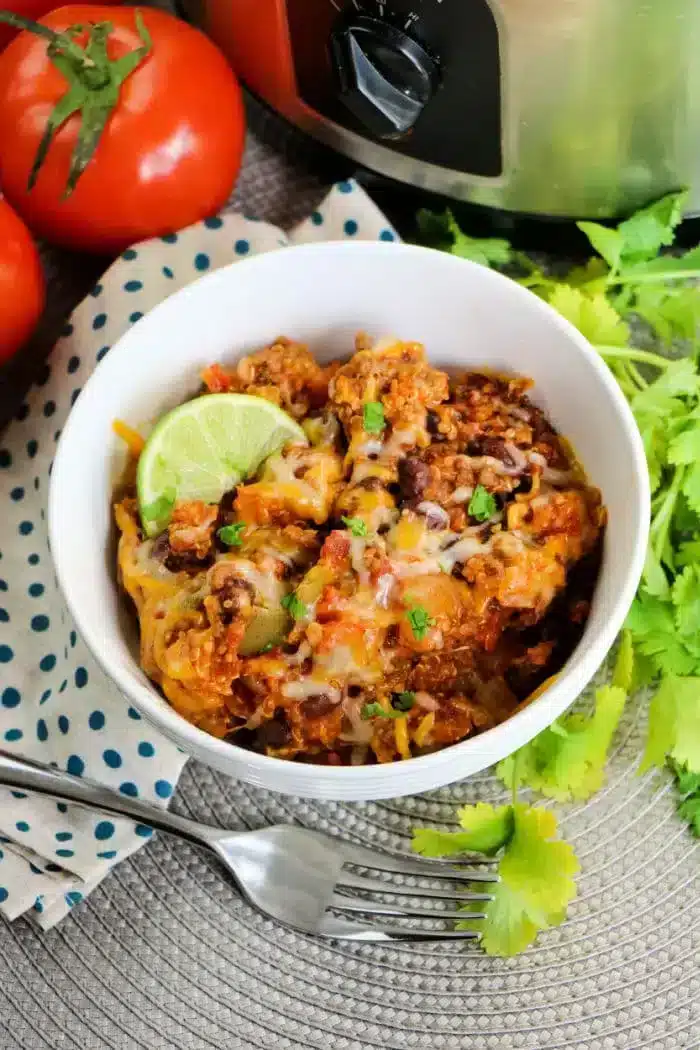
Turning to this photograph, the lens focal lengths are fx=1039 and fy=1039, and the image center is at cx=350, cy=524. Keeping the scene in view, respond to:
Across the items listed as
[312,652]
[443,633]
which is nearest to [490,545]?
[443,633]

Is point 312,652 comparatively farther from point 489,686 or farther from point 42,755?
point 42,755

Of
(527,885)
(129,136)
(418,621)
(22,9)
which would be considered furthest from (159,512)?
(22,9)

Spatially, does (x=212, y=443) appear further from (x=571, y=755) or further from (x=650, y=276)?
(x=650, y=276)

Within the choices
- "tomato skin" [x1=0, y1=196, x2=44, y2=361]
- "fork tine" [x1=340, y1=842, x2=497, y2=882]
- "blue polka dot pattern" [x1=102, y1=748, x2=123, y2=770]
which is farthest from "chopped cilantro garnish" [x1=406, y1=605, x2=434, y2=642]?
"tomato skin" [x1=0, y1=196, x2=44, y2=361]

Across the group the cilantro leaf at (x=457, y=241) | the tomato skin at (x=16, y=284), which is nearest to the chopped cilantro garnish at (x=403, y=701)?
the cilantro leaf at (x=457, y=241)

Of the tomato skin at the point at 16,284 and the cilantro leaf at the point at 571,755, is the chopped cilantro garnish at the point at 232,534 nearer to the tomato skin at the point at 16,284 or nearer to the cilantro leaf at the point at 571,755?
the cilantro leaf at the point at 571,755

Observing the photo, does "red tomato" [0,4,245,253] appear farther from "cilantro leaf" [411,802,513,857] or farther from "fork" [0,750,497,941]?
"cilantro leaf" [411,802,513,857]
